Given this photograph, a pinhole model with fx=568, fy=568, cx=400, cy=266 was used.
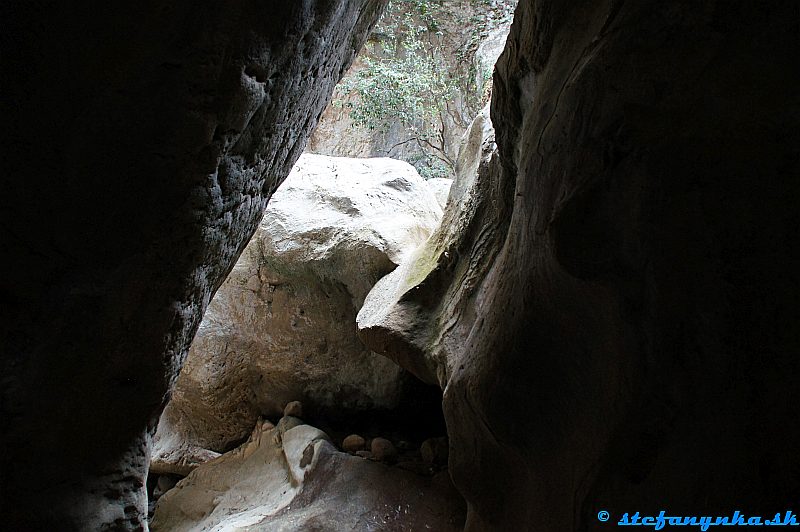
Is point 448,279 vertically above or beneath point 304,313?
above

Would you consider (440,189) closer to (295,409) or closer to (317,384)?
(317,384)

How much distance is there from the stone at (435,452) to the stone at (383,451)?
5.8 inches

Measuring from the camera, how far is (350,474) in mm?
2627

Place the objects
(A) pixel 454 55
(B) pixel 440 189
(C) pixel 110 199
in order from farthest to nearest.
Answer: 1. (A) pixel 454 55
2. (B) pixel 440 189
3. (C) pixel 110 199

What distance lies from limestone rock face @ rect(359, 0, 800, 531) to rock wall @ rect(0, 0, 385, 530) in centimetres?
68

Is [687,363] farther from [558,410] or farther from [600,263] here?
[558,410]

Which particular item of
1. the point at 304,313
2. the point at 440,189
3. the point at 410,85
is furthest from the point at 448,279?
the point at 410,85

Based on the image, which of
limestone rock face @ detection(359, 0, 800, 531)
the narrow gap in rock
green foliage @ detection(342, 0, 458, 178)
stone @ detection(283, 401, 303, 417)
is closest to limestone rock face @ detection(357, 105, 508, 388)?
the narrow gap in rock

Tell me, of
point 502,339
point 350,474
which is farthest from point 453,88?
point 502,339

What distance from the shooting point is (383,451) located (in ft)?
9.09

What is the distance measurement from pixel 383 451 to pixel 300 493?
0.43 meters

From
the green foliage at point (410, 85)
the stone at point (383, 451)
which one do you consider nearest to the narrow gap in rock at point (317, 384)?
the stone at point (383, 451)

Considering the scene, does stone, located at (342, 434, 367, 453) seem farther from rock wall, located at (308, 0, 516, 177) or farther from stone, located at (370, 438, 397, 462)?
rock wall, located at (308, 0, 516, 177)

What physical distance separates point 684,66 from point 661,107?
66mm
